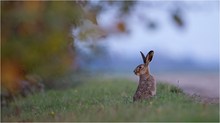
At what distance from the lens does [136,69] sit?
12.6 meters

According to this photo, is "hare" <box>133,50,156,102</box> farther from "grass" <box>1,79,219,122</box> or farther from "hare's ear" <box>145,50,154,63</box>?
"grass" <box>1,79,219,122</box>

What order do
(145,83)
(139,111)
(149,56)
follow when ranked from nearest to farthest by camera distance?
(139,111), (145,83), (149,56)

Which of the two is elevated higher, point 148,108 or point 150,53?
point 150,53

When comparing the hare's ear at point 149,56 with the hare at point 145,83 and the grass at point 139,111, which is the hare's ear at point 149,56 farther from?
the grass at point 139,111

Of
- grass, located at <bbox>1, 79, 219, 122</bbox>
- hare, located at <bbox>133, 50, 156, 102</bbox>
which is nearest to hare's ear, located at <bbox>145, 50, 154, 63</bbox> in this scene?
hare, located at <bbox>133, 50, 156, 102</bbox>

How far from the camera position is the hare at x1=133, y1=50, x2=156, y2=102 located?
40.5ft

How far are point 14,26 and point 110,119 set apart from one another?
2960 mm

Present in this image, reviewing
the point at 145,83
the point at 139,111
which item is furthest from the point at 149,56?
the point at 139,111

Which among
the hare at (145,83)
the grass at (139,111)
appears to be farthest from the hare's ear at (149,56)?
the grass at (139,111)

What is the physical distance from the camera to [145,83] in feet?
40.7

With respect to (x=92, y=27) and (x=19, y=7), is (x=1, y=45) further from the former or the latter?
(x=92, y=27)

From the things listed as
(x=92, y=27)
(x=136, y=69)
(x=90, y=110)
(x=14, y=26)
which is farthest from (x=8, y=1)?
(x=136, y=69)

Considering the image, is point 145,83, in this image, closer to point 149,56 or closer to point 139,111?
point 149,56

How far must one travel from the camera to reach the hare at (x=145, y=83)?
12.3m
